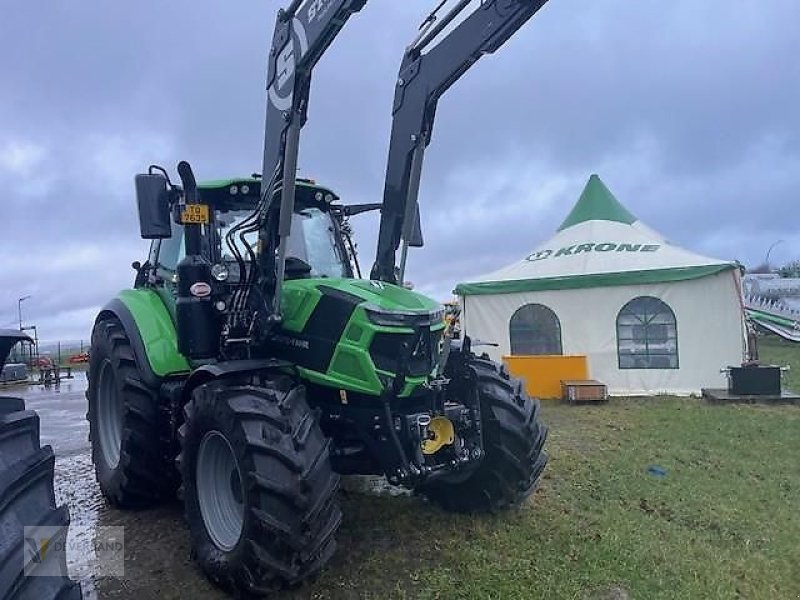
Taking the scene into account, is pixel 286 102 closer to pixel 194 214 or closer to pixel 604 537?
pixel 194 214

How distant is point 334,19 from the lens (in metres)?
3.51

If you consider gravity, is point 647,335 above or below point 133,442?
above

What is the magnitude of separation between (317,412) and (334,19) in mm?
2151

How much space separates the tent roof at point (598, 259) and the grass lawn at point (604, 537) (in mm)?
4753

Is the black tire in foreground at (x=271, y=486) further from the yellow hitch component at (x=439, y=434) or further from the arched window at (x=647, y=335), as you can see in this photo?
the arched window at (x=647, y=335)

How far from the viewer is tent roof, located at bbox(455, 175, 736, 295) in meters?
11.1

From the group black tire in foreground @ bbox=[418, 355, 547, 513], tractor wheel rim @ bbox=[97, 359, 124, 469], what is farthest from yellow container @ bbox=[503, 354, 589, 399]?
tractor wheel rim @ bbox=[97, 359, 124, 469]

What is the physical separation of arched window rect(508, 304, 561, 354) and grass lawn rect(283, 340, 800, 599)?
512 cm

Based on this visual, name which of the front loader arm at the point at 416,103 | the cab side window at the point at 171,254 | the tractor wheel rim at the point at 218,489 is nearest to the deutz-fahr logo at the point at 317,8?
the front loader arm at the point at 416,103

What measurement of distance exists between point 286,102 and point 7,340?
2139mm

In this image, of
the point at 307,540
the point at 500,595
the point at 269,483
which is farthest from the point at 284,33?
the point at 500,595

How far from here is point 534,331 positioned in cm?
1211

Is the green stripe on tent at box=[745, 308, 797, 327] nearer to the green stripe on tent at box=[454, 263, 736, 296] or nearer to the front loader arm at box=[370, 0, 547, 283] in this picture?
the green stripe on tent at box=[454, 263, 736, 296]

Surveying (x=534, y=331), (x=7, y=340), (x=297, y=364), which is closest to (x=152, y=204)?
(x=297, y=364)
